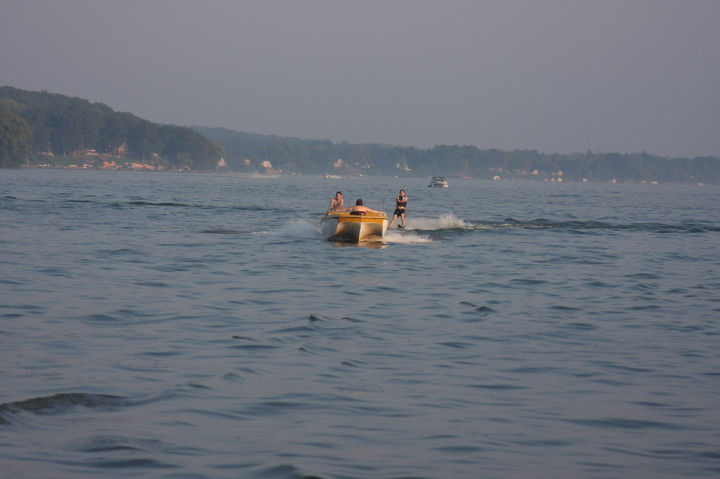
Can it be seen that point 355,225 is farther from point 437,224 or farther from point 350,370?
point 350,370

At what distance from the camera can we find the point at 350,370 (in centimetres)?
1245

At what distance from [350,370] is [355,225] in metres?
20.4

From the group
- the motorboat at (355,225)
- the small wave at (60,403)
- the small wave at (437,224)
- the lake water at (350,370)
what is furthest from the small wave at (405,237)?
the small wave at (60,403)

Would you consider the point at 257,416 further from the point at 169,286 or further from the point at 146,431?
the point at 169,286

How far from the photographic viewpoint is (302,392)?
11172 millimetres

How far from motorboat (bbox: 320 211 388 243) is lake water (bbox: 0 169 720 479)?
5.09 meters

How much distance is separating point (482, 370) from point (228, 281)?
10739 millimetres

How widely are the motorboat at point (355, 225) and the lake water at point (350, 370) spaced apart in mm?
5090

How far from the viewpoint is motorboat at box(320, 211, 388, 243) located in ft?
107

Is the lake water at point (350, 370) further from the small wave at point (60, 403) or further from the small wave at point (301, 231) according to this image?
the small wave at point (301, 231)

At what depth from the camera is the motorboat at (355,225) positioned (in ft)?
107

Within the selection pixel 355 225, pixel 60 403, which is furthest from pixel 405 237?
pixel 60 403

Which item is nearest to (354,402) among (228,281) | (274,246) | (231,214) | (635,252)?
(228,281)

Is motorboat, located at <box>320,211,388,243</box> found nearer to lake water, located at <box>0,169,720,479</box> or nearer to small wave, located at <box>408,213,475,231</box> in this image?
lake water, located at <box>0,169,720,479</box>
